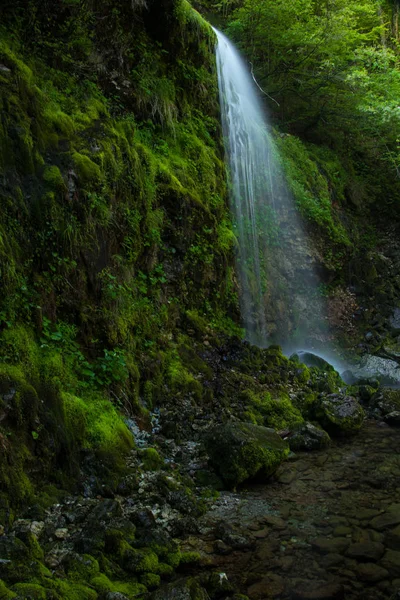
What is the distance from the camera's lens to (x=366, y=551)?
390 centimetres

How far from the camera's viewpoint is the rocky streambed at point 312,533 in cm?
349

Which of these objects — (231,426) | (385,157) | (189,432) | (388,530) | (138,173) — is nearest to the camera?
(388,530)

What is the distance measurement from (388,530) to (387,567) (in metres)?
0.60

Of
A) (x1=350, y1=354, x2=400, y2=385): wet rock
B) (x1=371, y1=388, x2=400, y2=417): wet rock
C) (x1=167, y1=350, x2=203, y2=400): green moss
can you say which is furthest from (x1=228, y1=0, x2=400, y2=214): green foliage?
(x1=167, y1=350, x2=203, y2=400): green moss

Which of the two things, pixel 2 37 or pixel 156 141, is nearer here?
pixel 2 37

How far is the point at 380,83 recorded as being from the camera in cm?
1327

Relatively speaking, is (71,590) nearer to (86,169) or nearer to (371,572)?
(371,572)

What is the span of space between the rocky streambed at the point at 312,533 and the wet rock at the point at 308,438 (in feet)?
1.07

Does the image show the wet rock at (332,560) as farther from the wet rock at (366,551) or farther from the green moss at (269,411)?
the green moss at (269,411)

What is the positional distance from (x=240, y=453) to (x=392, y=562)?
71.7 inches

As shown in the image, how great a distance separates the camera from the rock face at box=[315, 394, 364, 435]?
269 inches

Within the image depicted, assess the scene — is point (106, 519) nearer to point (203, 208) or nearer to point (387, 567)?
point (387, 567)

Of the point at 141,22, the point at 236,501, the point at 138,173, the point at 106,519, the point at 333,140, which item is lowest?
the point at 106,519

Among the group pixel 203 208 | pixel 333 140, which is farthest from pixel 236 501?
pixel 333 140
